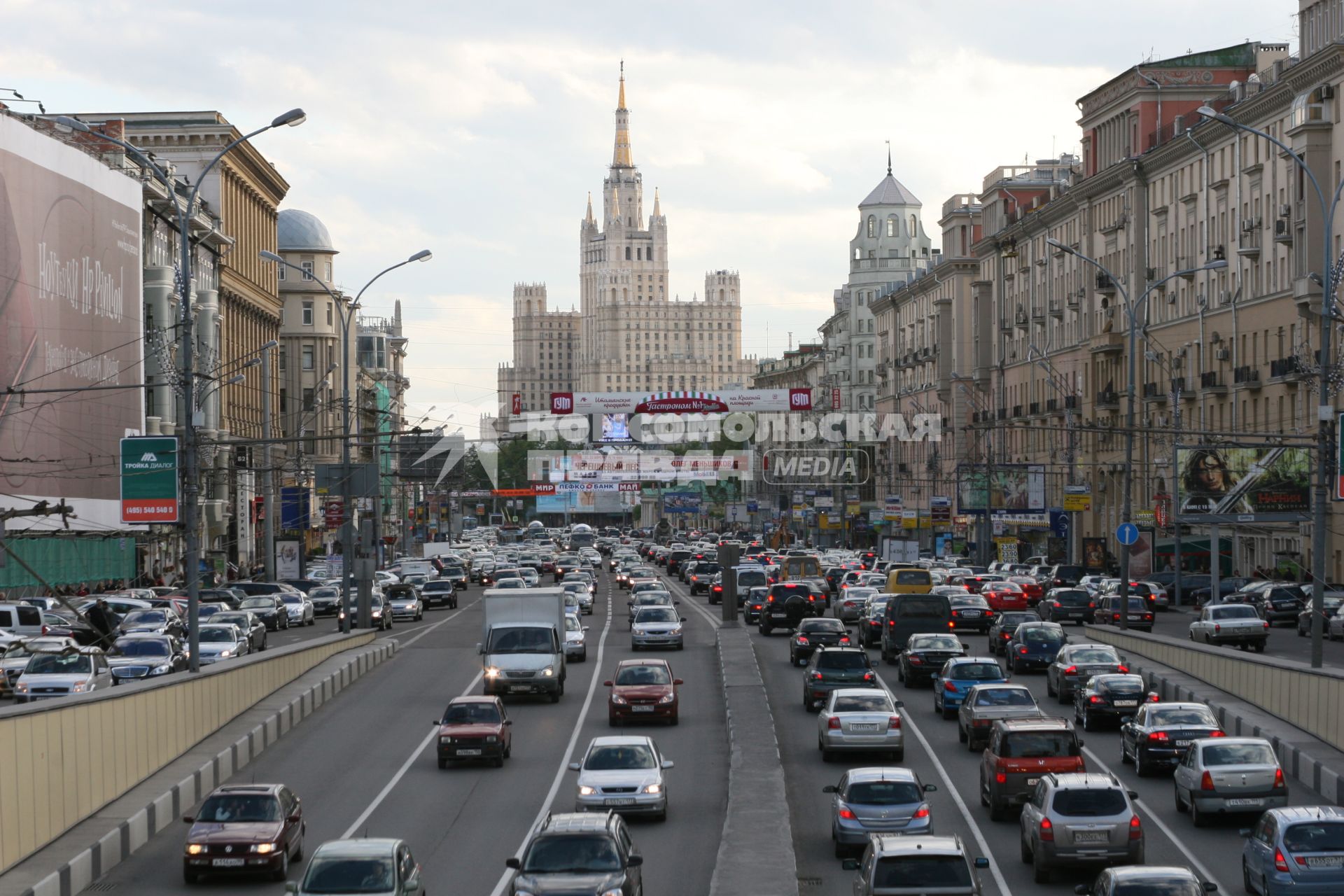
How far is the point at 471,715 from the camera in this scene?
99.1 ft

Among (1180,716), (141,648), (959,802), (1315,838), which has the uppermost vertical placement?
(1315,838)

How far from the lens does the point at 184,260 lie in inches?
1228

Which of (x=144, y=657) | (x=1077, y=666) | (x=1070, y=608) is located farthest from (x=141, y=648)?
(x=1070, y=608)

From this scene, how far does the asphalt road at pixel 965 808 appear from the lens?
21.2 m

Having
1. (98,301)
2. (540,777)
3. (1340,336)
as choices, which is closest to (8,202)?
(98,301)

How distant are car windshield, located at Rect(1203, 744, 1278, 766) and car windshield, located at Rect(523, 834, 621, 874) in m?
9.31

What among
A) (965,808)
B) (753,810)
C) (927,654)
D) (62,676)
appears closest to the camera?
(753,810)

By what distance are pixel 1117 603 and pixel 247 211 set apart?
214 feet

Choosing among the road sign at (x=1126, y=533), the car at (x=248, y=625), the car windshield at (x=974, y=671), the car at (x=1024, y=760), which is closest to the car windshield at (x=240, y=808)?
the car at (x=1024, y=760)

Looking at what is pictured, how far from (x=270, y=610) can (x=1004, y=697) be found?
3588 centimetres

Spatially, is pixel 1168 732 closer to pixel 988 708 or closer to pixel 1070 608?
pixel 988 708

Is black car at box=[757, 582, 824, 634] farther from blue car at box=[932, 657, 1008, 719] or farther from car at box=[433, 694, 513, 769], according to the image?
car at box=[433, 694, 513, 769]

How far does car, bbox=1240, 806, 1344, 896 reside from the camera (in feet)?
58.6

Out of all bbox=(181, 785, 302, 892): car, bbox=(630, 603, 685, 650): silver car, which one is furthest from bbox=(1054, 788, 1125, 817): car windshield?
bbox=(630, 603, 685, 650): silver car
